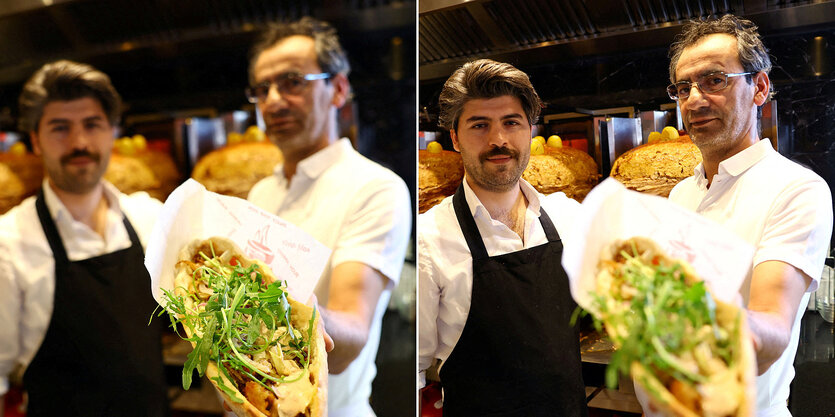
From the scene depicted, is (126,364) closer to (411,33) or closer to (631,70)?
(411,33)

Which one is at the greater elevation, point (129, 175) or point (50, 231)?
point (129, 175)

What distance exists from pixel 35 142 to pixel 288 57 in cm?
91

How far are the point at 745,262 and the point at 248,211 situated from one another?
4.19 feet

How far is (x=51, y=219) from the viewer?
2.05 meters

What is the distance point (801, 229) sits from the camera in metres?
1.38

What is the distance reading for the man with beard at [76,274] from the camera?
2.03 m

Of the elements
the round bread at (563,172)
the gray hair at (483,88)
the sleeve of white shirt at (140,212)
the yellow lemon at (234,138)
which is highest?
the gray hair at (483,88)

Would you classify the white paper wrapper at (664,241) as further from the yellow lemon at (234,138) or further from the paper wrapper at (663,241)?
the yellow lemon at (234,138)

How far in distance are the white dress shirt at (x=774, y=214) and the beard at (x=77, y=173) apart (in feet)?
6.15

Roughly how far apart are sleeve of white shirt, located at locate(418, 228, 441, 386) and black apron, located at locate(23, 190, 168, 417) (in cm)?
97

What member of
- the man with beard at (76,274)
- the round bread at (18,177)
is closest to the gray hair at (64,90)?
the man with beard at (76,274)

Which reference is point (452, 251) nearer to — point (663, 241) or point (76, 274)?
point (663, 241)

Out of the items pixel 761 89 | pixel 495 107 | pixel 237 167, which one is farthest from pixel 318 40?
pixel 761 89

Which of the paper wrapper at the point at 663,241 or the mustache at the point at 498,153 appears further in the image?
the mustache at the point at 498,153
